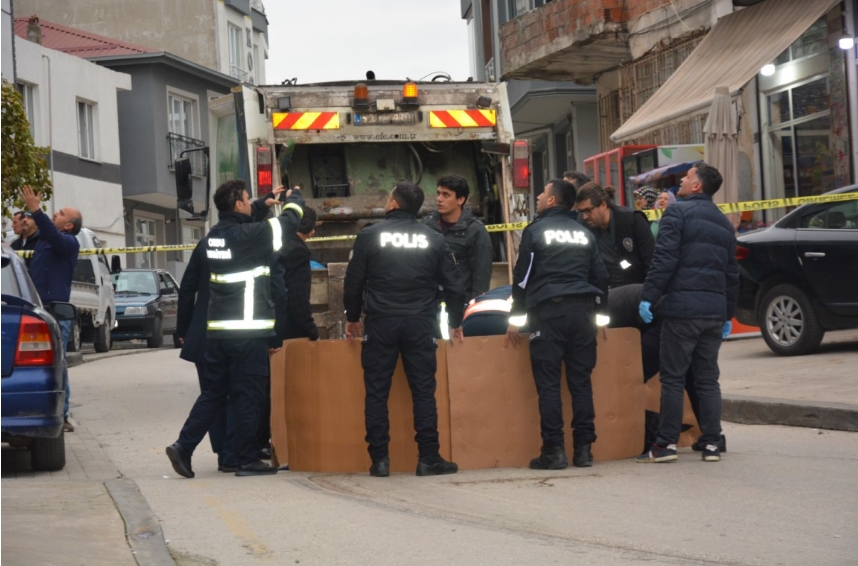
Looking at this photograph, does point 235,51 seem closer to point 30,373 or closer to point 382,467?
point 30,373

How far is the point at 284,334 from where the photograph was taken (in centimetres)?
988

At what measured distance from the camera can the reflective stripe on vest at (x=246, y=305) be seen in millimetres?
8766

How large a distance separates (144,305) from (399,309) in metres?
18.7

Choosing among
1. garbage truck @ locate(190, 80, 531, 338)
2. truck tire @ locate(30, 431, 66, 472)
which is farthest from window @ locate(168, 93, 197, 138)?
truck tire @ locate(30, 431, 66, 472)

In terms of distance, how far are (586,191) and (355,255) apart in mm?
1666

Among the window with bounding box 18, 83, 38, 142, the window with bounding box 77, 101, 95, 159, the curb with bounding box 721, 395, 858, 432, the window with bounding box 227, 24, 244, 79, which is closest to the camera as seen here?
the curb with bounding box 721, 395, 858, 432

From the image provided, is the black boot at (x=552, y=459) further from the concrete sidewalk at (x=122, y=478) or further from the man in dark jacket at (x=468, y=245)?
the man in dark jacket at (x=468, y=245)

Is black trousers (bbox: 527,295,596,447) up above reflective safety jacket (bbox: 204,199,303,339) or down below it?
below

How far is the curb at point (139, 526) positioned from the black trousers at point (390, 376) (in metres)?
1.41

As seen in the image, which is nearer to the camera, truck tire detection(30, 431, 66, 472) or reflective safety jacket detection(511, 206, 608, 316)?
reflective safety jacket detection(511, 206, 608, 316)

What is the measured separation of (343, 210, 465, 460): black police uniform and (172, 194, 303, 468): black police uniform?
54 centimetres

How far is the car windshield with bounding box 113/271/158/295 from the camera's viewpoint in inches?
1088

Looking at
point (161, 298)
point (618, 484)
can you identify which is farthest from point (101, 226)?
point (618, 484)

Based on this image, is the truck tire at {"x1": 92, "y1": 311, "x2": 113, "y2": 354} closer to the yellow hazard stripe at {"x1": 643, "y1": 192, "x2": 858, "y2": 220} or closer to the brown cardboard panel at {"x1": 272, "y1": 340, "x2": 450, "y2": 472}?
the yellow hazard stripe at {"x1": 643, "y1": 192, "x2": 858, "y2": 220}
